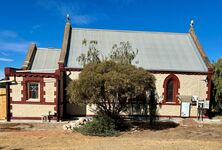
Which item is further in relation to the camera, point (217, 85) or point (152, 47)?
point (152, 47)

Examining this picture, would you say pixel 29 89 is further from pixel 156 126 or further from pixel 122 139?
pixel 156 126

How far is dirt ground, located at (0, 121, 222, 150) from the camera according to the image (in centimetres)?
1278

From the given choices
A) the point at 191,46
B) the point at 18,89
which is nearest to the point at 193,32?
the point at 191,46

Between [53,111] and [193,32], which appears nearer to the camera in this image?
[53,111]

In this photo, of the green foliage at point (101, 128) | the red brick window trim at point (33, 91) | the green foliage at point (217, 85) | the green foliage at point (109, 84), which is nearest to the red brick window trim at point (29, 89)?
the red brick window trim at point (33, 91)

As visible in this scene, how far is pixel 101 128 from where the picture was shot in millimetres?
17062

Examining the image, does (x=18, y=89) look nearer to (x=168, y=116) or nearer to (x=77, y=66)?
(x=77, y=66)

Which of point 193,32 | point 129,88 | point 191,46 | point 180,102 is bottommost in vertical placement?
point 180,102

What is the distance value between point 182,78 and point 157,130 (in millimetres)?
8246

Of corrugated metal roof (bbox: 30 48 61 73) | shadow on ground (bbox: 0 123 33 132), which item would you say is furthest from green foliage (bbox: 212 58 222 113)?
shadow on ground (bbox: 0 123 33 132)

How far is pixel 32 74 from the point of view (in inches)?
863

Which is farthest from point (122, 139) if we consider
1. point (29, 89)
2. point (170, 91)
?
point (170, 91)

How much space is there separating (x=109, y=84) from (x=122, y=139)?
3.76m

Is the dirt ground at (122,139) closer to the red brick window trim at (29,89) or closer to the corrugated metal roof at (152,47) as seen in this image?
the red brick window trim at (29,89)
